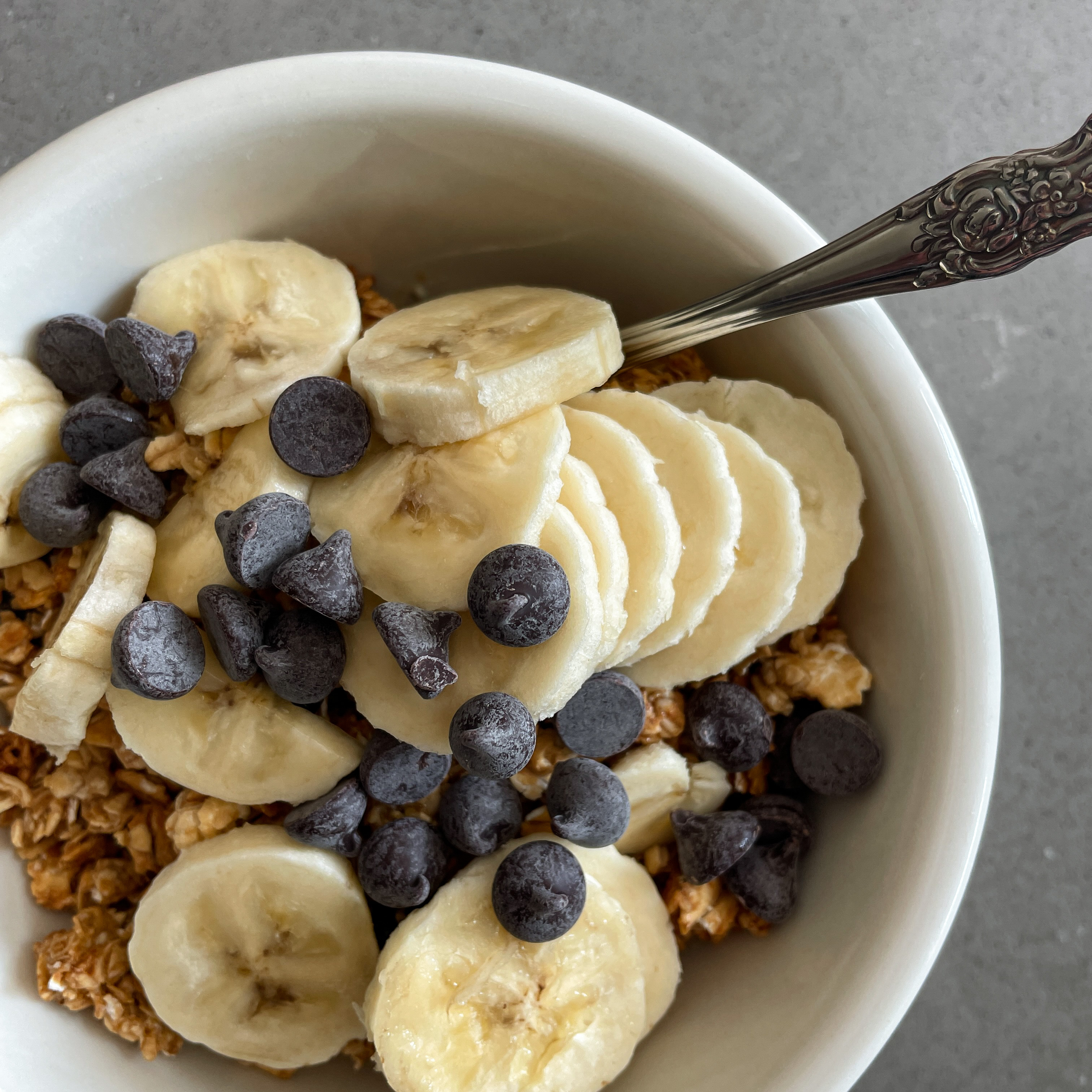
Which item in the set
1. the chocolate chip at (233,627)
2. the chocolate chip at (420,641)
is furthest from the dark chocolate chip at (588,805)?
the chocolate chip at (233,627)

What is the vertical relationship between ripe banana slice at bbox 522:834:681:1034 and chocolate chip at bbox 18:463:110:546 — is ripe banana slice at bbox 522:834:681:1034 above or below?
below

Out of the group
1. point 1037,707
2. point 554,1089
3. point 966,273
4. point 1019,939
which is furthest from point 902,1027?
point 966,273

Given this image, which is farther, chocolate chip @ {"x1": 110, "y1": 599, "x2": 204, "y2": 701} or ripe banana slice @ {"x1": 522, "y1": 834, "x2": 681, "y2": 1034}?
ripe banana slice @ {"x1": 522, "y1": 834, "x2": 681, "y2": 1034}

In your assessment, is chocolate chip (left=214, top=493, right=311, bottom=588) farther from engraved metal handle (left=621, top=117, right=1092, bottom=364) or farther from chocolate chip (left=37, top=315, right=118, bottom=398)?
engraved metal handle (left=621, top=117, right=1092, bottom=364)

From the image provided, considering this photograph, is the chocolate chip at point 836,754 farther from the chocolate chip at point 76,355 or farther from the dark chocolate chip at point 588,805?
the chocolate chip at point 76,355

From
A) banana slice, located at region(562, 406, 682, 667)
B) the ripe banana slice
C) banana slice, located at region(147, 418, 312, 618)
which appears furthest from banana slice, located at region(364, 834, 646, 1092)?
banana slice, located at region(147, 418, 312, 618)

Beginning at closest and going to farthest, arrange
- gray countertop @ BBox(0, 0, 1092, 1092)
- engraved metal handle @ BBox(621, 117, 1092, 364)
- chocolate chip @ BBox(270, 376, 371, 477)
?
1. engraved metal handle @ BBox(621, 117, 1092, 364)
2. chocolate chip @ BBox(270, 376, 371, 477)
3. gray countertop @ BBox(0, 0, 1092, 1092)
